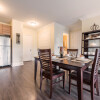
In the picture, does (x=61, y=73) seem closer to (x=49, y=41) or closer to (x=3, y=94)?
(x=3, y=94)

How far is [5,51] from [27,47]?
6.43 ft

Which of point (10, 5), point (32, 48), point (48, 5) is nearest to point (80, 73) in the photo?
point (48, 5)

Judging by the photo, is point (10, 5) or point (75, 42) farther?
point (75, 42)

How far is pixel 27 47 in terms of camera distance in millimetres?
5664

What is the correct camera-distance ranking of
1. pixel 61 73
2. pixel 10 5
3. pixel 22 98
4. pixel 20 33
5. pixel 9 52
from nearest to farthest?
pixel 22 98
pixel 61 73
pixel 10 5
pixel 9 52
pixel 20 33

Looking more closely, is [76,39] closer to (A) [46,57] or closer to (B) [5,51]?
(A) [46,57]

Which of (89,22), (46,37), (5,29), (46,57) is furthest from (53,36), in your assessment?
(46,57)

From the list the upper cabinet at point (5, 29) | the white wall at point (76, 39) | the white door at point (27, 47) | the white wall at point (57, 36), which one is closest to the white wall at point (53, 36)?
the white wall at point (57, 36)

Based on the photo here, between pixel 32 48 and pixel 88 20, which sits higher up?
pixel 88 20

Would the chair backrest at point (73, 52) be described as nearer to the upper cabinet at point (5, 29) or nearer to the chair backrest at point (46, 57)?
the chair backrest at point (46, 57)

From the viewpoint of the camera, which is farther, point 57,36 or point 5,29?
point 57,36

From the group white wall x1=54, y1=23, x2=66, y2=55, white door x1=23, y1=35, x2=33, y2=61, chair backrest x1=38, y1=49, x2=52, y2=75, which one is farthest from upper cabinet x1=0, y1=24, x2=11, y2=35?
chair backrest x1=38, y1=49, x2=52, y2=75

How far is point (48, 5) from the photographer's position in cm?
271

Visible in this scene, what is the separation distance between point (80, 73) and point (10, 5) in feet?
11.0
